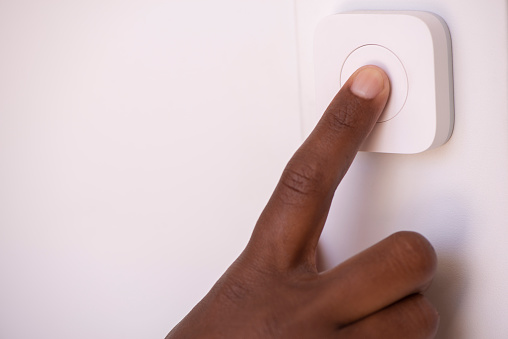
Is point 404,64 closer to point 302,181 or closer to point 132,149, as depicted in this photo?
point 302,181

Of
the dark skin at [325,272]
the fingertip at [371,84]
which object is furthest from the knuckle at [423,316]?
the fingertip at [371,84]

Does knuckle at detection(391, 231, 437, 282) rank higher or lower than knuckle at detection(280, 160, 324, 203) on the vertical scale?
lower

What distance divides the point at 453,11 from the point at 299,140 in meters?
0.14

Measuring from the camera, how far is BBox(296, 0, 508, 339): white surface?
0.33 metres

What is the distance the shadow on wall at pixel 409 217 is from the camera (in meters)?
0.36

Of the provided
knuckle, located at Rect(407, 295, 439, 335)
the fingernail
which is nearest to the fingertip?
the fingernail

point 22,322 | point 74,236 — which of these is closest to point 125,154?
point 74,236

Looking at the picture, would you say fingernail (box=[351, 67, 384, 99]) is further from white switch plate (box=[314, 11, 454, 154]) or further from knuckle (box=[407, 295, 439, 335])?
knuckle (box=[407, 295, 439, 335])

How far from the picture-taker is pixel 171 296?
508 millimetres

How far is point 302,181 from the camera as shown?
331mm

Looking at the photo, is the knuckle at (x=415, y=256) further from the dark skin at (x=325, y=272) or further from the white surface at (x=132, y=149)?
the white surface at (x=132, y=149)

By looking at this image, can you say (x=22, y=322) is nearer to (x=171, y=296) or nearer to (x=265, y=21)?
(x=171, y=296)

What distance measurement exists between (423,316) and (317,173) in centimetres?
9

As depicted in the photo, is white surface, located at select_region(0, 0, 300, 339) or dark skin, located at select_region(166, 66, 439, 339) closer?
dark skin, located at select_region(166, 66, 439, 339)
